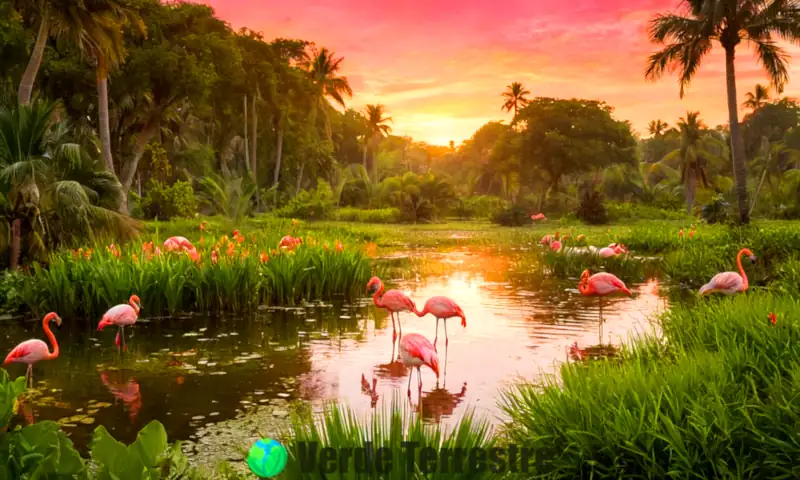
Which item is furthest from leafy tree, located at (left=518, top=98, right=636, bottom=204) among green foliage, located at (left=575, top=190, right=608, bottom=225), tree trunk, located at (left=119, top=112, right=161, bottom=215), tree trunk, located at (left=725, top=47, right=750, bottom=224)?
tree trunk, located at (left=119, top=112, right=161, bottom=215)

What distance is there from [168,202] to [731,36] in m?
26.8

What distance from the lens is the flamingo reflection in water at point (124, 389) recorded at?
6941 mm

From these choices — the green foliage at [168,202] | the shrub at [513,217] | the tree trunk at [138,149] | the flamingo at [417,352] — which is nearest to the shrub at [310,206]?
the green foliage at [168,202]

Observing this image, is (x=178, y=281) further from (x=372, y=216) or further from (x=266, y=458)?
(x=372, y=216)

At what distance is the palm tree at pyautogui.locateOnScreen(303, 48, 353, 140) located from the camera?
55.3 m

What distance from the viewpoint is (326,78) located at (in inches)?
2213

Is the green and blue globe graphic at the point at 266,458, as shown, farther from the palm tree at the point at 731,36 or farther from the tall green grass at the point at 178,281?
the palm tree at the point at 731,36

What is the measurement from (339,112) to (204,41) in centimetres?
4056

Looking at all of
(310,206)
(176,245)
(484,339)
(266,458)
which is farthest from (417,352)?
(310,206)

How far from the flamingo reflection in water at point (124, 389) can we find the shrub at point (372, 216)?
3876 centimetres

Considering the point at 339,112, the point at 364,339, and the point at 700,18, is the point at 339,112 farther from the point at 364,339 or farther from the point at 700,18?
the point at 364,339

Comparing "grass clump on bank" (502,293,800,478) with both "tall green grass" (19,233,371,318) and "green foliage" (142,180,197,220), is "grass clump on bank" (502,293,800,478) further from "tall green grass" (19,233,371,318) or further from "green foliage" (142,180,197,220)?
"green foliage" (142,180,197,220)

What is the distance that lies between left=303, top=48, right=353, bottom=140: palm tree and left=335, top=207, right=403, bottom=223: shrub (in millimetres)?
11233

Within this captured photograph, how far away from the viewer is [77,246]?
14.0 metres
